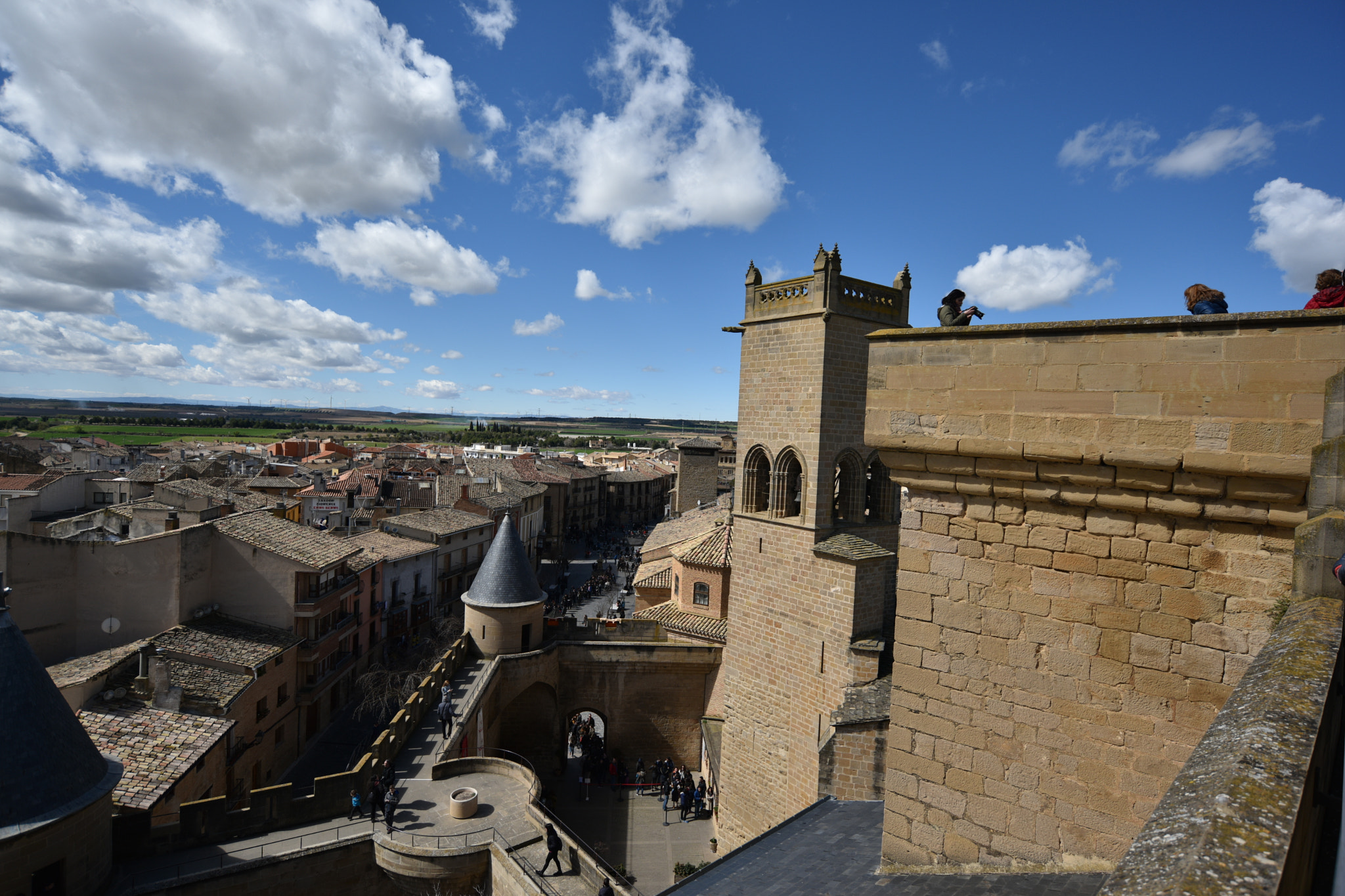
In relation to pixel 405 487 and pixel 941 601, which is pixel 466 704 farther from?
pixel 405 487

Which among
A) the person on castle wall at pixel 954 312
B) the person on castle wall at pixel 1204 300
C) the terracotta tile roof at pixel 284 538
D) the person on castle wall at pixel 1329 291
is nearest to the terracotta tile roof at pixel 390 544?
the terracotta tile roof at pixel 284 538

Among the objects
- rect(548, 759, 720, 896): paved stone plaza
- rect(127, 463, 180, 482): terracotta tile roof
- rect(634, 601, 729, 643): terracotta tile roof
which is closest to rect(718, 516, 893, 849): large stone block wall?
rect(548, 759, 720, 896): paved stone plaza

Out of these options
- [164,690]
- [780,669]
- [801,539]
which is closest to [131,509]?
[164,690]

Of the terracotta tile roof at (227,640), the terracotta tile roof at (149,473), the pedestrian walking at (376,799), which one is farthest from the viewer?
the terracotta tile roof at (149,473)

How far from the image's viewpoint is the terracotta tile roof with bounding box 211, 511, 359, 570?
22.5 m

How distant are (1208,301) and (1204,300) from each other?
0.03 metres

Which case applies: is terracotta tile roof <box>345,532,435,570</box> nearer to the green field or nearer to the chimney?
the chimney

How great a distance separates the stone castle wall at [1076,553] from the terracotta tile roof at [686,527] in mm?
23137

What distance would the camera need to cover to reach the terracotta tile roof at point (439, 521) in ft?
119

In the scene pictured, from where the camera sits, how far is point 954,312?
6.15 m

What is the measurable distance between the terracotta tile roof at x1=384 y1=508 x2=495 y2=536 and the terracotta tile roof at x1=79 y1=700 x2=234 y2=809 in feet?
65.1

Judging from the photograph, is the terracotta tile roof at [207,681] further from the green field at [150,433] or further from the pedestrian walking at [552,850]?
the green field at [150,433]

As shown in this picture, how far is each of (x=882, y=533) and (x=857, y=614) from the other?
102 inches

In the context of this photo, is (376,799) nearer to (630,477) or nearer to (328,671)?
(328,671)
